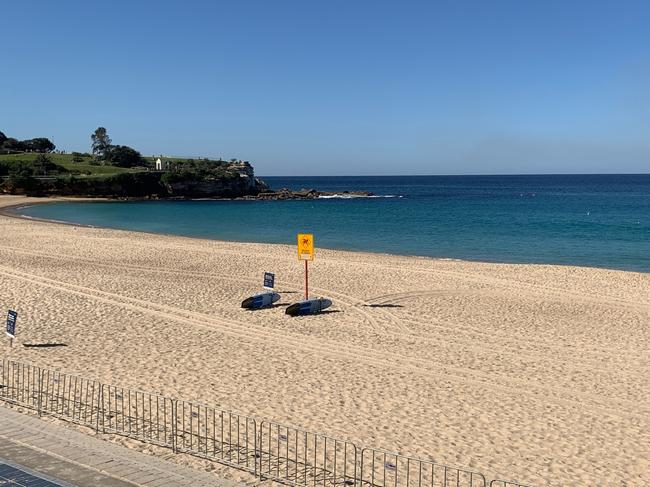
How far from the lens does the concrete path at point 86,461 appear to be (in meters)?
7.61

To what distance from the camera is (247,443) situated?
966cm

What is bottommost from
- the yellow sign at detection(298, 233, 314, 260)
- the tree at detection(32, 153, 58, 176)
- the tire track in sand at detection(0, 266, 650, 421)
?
the tire track in sand at detection(0, 266, 650, 421)

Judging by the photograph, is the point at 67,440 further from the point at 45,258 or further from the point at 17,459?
the point at 45,258

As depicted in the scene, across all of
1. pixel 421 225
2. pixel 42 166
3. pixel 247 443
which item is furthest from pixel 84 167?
pixel 247 443

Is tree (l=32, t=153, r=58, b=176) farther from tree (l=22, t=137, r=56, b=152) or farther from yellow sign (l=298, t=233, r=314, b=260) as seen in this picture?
yellow sign (l=298, t=233, r=314, b=260)

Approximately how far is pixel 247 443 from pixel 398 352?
268 inches

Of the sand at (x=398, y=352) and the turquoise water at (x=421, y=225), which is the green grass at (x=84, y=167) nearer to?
the turquoise water at (x=421, y=225)

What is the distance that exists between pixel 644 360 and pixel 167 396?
1153 cm

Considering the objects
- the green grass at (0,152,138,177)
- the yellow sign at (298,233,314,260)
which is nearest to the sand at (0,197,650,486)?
the yellow sign at (298,233,314,260)

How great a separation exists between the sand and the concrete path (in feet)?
10.1

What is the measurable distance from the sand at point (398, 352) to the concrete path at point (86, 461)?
3.07 metres

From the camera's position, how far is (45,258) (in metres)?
30.5

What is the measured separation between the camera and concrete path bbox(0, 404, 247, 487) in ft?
25.0

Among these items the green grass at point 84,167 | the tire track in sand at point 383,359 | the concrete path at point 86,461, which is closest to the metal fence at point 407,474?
the concrete path at point 86,461
